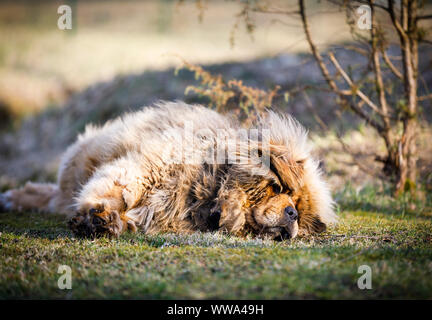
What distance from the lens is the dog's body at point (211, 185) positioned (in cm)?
358

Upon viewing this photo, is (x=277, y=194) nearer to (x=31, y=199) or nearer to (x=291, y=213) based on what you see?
(x=291, y=213)

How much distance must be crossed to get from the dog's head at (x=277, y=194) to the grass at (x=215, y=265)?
0.72ft

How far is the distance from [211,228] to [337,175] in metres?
3.63

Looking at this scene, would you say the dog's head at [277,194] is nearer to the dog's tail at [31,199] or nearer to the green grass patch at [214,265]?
the green grass patch at [214,265]

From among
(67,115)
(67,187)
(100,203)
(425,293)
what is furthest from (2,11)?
(425,293)

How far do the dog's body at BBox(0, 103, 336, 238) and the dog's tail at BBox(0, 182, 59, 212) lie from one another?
1.81 m

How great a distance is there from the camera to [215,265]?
2666 mm

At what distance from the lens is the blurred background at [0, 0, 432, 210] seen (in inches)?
237

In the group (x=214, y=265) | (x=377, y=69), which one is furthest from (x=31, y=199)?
(x=377, y=69)

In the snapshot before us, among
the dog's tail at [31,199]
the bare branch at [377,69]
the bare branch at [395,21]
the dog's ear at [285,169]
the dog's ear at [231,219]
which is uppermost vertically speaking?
the bare branch at [395,21]

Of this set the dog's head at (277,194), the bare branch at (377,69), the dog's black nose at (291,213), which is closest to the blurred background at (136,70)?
the bare branch at (377,69)

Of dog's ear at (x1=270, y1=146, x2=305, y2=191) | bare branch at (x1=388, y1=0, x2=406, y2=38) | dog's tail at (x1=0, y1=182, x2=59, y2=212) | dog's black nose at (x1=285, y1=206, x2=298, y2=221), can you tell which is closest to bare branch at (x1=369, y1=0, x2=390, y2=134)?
bare branch at (x1=388, y1=0, x2=406, y2=38)

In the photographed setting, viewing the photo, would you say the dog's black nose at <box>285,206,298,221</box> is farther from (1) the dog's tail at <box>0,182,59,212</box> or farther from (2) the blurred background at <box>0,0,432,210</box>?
(1) the dog's tail at <box>0,182,59,212</box>

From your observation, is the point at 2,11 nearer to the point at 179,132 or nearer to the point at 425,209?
the point at 179,132
